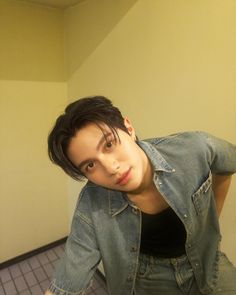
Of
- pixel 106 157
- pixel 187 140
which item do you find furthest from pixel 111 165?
pixel 187 140

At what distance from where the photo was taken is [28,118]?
5.63 ft

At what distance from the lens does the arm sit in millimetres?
846

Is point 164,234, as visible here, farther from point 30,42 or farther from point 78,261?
point 30,42

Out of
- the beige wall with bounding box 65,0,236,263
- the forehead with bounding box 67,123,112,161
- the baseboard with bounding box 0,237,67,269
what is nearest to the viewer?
the forehead with bounding box 67,123,112,161

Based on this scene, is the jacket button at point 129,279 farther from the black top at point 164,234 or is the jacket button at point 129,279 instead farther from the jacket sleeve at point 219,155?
the jacket sleeve at point 219,155

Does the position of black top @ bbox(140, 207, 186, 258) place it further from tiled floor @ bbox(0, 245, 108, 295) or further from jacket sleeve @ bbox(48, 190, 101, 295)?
tiled floor @ bbox(0, 245, 108, 295)

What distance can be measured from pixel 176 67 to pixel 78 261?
786 mm

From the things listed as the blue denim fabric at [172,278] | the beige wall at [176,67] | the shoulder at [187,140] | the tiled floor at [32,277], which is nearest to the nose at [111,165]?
the shoulder at [187,140]

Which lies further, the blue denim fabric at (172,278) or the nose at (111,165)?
the blue denim fabric at (172,278)

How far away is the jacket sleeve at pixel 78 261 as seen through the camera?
70cm

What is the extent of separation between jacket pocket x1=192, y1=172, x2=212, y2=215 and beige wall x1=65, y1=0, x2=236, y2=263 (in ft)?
0.74

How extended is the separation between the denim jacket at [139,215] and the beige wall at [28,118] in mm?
1096

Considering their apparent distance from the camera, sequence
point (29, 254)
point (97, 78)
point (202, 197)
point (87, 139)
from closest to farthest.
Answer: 1. point (87, 139)
2. point (202, 197)
3. point (97, 78)
4. point (29, 254)

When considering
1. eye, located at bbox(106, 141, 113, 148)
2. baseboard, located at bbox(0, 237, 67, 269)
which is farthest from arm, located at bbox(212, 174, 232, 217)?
baseboard, located at bbox(0, 237, 67, 269)
